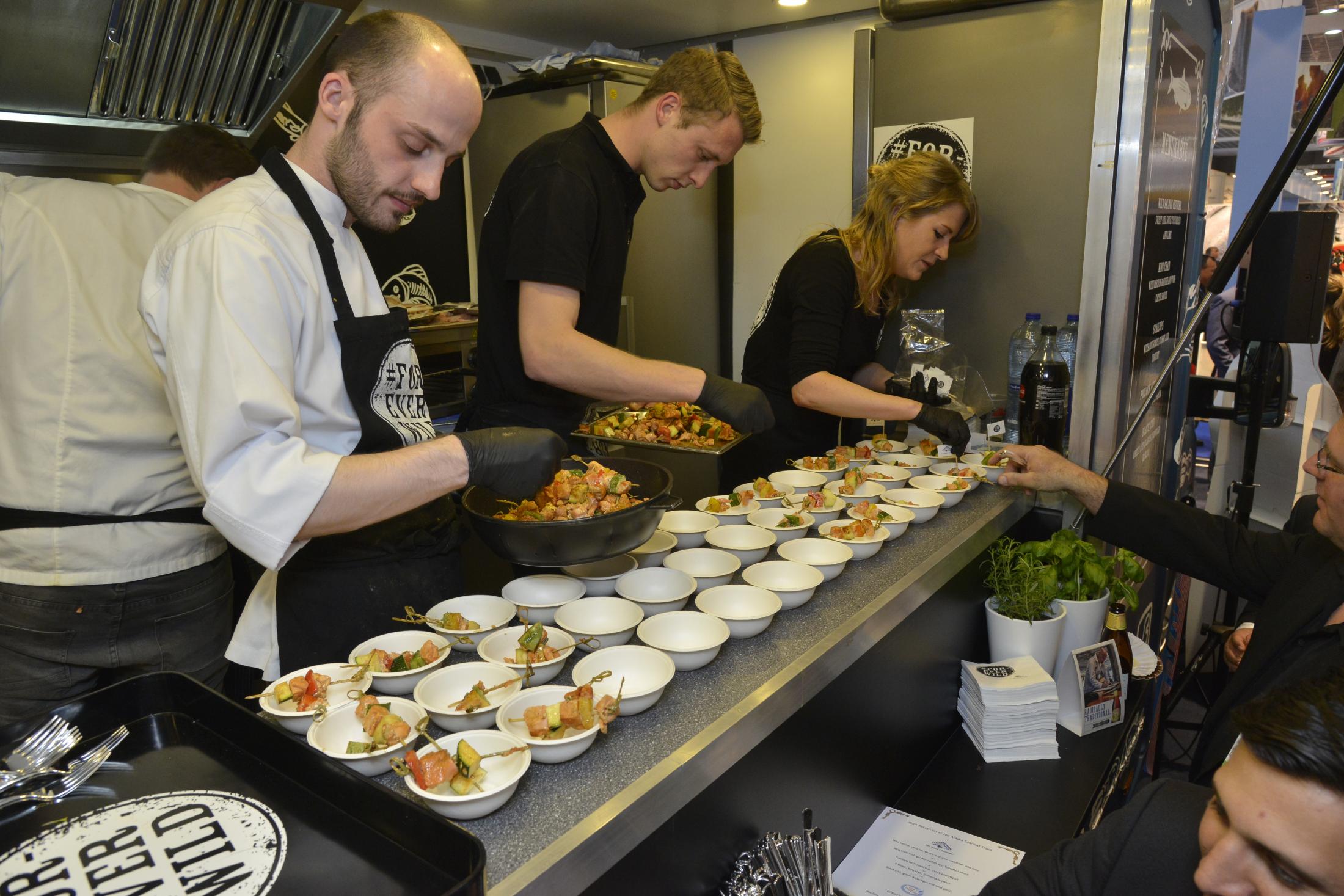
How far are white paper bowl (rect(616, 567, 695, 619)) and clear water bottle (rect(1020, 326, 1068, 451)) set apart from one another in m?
1.43

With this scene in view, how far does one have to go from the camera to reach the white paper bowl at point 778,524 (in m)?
1.80

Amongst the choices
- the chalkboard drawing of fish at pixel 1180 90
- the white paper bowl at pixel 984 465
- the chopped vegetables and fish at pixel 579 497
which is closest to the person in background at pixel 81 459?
the chopped vegetables and fish at pixel 579 497

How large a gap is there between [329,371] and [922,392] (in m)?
1.86

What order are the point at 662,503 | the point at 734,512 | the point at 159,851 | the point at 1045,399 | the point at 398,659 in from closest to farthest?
1. the point at 159,851
2. the point at 398,659
3. the point at 662,503
4. the point at 734,512
5. the point at 1045,399

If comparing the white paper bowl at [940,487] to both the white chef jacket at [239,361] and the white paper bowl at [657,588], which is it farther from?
the white chef jacket at [239,361]

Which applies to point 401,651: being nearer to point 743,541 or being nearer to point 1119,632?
point 743,541

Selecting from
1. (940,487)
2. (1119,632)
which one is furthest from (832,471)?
(1119,632)

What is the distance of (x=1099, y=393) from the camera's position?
2592mm

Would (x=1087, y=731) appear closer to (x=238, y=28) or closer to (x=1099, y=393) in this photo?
(x=1099, y=393)

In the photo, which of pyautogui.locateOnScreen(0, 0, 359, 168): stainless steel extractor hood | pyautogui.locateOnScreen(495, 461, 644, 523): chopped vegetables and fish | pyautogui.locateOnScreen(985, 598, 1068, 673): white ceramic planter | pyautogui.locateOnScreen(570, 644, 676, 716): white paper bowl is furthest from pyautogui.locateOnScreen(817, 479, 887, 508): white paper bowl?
pyautogui.locateOnScreen(0, 0, 359, 168): stainless steel extractor hood

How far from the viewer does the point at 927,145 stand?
2.81m

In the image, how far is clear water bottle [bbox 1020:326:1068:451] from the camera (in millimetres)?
2504

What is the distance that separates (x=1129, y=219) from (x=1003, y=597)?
119 cm

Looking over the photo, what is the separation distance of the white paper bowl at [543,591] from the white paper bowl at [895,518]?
2.25ft
